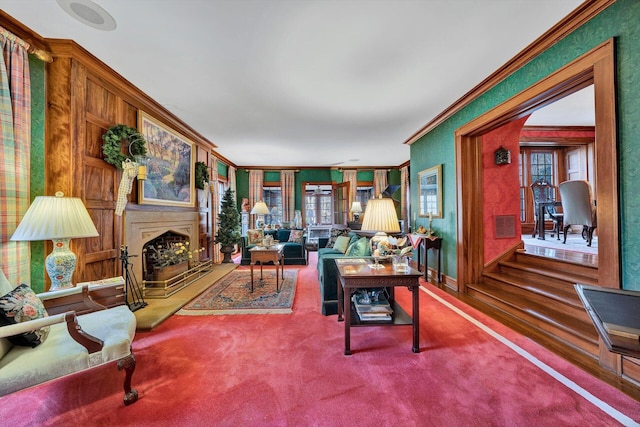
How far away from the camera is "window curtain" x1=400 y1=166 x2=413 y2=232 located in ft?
26.2

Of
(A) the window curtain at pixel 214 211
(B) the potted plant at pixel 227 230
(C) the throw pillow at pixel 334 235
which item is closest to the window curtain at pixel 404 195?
(C) the throw pillow at pixel 334 235

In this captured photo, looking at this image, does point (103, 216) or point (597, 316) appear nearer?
point (597, 316)

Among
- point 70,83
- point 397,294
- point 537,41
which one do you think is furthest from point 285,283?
point 537,41

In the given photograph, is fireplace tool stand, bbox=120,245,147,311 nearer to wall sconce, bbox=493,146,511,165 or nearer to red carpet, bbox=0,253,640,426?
red carpet, bbox=0,253,640,426

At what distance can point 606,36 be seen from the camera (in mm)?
1847

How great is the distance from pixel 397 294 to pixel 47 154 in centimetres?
442

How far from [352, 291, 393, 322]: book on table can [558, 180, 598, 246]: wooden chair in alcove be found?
377 centimetres

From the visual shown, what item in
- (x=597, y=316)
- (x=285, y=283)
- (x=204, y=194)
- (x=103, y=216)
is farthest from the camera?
(x=204, y=194)

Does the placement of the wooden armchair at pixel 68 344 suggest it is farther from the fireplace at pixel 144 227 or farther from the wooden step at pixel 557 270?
the wooden step at pixel 557 270

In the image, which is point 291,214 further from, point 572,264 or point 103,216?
point 572,264

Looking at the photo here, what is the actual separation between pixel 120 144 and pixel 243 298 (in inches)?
97.7

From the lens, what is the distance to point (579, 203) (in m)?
3.80

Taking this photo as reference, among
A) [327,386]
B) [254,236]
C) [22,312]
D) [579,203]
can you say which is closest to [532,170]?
[579,203]

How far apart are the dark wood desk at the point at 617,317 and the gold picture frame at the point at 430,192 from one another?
10.6 ft
